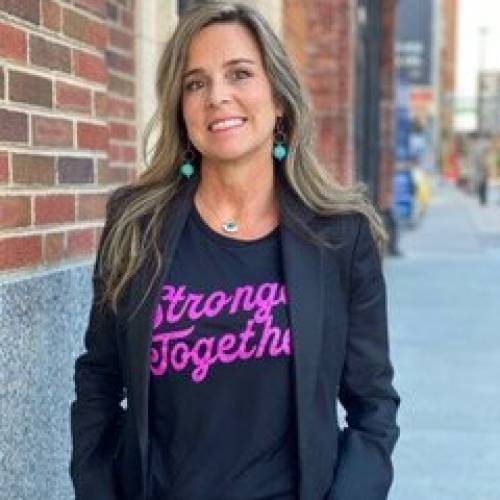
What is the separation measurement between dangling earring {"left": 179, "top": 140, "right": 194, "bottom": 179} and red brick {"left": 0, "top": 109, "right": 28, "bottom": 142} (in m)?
0.56

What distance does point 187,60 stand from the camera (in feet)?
7.13

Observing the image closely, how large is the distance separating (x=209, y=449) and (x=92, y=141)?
147 centimetres

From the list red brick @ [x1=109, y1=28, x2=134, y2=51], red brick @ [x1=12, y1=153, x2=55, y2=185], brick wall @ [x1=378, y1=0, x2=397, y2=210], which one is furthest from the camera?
brick wall @ [x1=378, y1=0, x2=397, y2=210]

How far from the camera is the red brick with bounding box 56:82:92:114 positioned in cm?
297

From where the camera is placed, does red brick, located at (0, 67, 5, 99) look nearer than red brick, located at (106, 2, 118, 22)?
Yes

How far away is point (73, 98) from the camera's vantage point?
309cm

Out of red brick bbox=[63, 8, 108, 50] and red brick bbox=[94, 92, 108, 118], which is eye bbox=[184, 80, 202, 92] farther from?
red brick bbox=[94, 92, 108, 118]

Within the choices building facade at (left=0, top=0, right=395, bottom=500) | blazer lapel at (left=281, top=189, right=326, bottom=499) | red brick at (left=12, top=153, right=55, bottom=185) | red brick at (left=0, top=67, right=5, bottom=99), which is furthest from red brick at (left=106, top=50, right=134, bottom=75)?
blazer lapel at (left=281, top=189, right=326, bottom=499)

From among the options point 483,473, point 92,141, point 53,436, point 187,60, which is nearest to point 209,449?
point 187,60

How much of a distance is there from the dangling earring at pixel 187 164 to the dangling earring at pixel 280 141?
7.3 inches

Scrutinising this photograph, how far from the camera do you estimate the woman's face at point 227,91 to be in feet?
7.03

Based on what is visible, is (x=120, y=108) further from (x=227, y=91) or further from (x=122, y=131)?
(x=227, y=91)

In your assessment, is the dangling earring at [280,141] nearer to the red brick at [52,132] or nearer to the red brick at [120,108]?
the red brick at [52,132]

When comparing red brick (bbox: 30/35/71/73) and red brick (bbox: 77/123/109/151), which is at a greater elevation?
red brick (bbox: 30/35/71/73)
